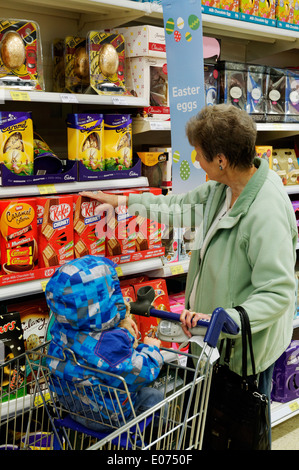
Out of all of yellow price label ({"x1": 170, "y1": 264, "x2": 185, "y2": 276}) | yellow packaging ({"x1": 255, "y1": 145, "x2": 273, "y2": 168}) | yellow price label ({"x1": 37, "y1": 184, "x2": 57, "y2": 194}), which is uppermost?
yellow packaging ({"x1": 255, "y1": 145, "x2": 273, "y2": 168})

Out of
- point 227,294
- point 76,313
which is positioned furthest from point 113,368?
point 227,294

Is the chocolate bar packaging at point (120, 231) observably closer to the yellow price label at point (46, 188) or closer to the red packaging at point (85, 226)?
the red packaging at point (85, 226)

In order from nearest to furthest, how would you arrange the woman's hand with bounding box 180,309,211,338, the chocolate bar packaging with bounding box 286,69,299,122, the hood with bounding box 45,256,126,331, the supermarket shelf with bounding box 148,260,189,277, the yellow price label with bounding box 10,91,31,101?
the hood with bounding box 45,256,126,331 → the woman's hand with bounding box 180,309,211,338 → the yellow price label with bounding box 10,91,31,101 → the supermarket shelf with bounding box 148,260,189,277 → the chocolate bar packaging with bounding box 286,69,299,122

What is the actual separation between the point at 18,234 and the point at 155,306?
2.81 ft

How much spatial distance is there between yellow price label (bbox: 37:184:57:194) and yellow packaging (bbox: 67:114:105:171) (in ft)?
0.63

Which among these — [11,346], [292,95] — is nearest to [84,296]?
[11,346]

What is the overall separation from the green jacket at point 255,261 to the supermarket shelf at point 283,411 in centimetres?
126

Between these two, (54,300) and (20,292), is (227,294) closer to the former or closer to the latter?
(54,300)

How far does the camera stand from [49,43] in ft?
9.61

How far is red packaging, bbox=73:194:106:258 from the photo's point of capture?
2459 millimetres

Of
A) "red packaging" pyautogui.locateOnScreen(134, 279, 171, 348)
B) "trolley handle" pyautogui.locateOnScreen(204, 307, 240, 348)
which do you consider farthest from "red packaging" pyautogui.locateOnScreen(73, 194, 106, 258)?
"trolley handle" pyautogui.locateOnScreen(204, 307, 240, 348)

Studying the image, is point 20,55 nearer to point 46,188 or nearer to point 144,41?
point 46,188

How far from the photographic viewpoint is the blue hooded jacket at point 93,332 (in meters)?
1.68

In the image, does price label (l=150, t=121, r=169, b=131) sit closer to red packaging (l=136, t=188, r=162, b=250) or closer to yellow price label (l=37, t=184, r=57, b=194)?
red packaging (l=136, t=188, r=162, b=250)
